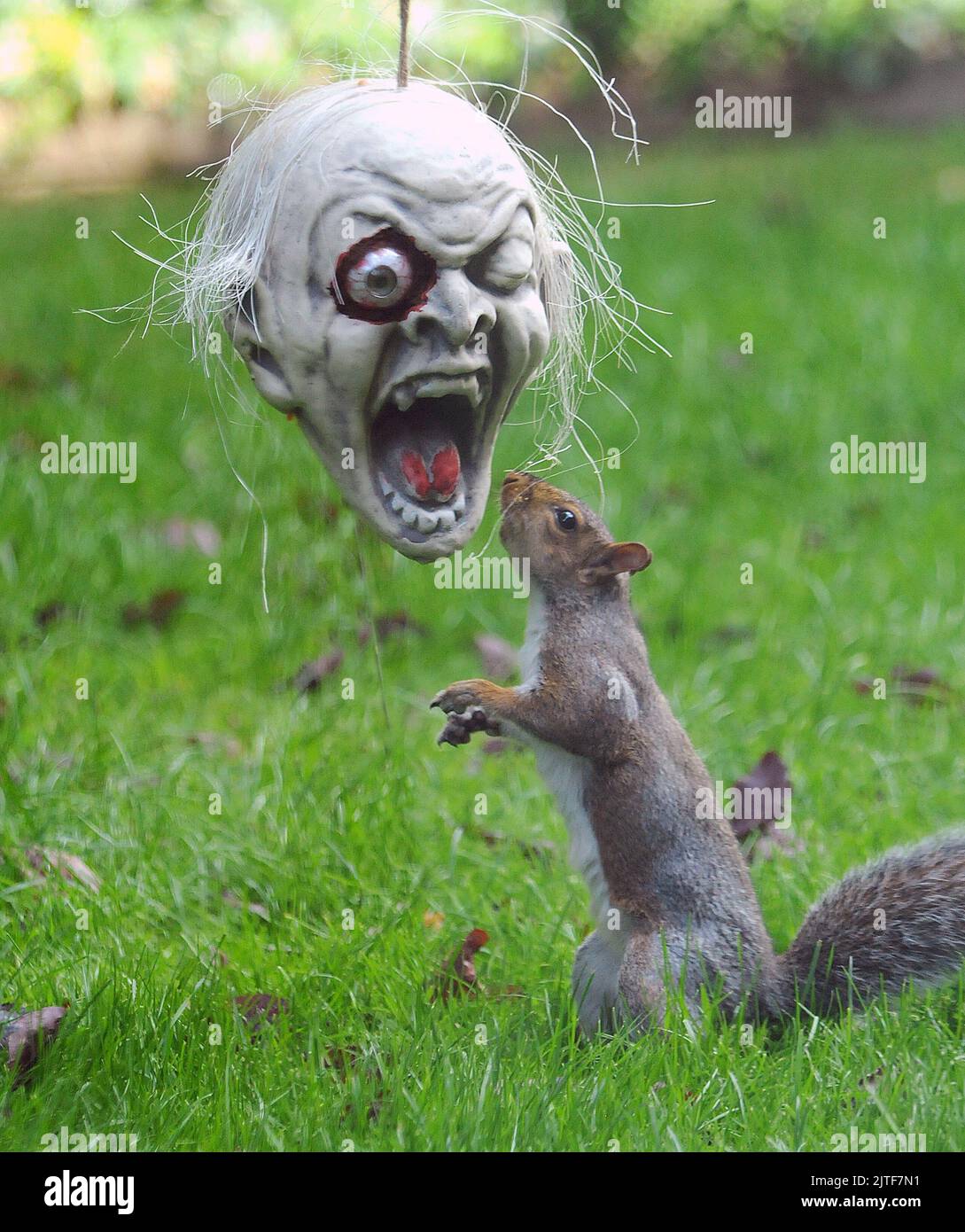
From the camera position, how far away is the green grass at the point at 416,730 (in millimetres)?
2342

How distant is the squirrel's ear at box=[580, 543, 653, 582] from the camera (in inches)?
98.7

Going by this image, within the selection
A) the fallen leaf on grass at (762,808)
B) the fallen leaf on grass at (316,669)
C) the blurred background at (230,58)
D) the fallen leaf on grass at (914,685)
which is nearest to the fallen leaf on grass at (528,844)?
the fallen leaf on grass at (762,808)

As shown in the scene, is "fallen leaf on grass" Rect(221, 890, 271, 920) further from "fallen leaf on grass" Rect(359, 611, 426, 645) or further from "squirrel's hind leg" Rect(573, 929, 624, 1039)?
"fallen leaf on grass" Rect(359, 611, 426, 645)

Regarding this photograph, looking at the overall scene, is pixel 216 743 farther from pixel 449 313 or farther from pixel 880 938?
pixel 449 313

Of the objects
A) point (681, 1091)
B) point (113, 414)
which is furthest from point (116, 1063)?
point (113, 414)

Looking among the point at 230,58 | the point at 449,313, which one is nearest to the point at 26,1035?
the point at 449,313

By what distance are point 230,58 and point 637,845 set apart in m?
7.04

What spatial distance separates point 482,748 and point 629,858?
1567 millimetres

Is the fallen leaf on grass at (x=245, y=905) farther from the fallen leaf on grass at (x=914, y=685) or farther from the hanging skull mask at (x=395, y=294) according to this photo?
the fallen leaf on grass at (x=914, y=685)

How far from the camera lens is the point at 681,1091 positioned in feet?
7.55

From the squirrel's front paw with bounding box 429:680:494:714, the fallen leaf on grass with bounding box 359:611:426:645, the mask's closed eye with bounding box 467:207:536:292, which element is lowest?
the squirrel's front paw with bounding box 429:680:494:714

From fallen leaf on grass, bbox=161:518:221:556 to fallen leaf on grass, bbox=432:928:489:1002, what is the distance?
2.27 metres

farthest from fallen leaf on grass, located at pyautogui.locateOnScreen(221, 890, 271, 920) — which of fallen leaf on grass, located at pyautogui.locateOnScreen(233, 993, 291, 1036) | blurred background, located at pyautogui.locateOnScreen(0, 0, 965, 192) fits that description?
blurred background, located at pyautogui.locateOnScreen(0, 0, 965, 192)

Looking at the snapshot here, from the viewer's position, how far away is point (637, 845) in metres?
2.53
